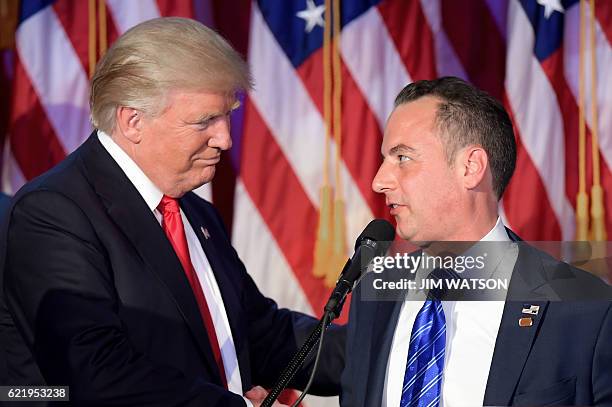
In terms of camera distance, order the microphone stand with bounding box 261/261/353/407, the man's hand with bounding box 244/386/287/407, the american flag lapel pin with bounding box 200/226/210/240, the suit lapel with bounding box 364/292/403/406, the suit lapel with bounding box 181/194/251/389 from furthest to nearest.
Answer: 1. the american flag lapel pin with bounding box 200/226/210/240
2. the suit lapel with bounding box 181/194/251/389
3. the man's hand with bounding box 244/386/287/407
4. the suit lapel with bounding box 364/292/403/406
5. the microphone stand with bounding box 261/261/353/407

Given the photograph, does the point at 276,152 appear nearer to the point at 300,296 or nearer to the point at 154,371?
the point at 300,296

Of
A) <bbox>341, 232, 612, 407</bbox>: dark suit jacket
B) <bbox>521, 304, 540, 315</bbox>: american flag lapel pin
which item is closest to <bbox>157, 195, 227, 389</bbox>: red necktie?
<bbox>341, 232, 612, 407</bbox>: dark suit jacket

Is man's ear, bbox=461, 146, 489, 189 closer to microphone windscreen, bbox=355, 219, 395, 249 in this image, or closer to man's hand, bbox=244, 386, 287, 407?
microphone windscreen, bbox=355, 219, 395, 249

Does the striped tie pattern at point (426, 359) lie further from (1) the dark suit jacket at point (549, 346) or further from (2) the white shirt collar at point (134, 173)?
(2) the white shirt collar at point (134, 173)

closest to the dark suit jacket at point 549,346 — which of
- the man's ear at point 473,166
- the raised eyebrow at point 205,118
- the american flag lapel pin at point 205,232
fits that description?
the man's ear at point 473,166

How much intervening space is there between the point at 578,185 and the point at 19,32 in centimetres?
213

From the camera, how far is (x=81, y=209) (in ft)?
7.16

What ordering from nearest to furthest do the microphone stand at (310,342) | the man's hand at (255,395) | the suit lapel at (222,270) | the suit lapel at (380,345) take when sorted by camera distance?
1. the microphone stand at (310,342)
2. the suit lapel at (380,345)
3. the man's hand at (255,395)
4. the suit lapel at (222,270)

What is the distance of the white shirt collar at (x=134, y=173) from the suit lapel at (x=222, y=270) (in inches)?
8.2

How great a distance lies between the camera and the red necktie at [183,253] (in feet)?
7.66

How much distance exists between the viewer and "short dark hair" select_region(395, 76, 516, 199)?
2.26 metres

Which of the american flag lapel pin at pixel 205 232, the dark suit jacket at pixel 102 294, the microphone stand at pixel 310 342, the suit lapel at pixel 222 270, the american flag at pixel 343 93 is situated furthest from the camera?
the american flag at pixel 343 93

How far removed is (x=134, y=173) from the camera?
2326 mm

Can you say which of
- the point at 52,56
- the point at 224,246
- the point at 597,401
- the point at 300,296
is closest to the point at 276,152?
the point at 300,296
